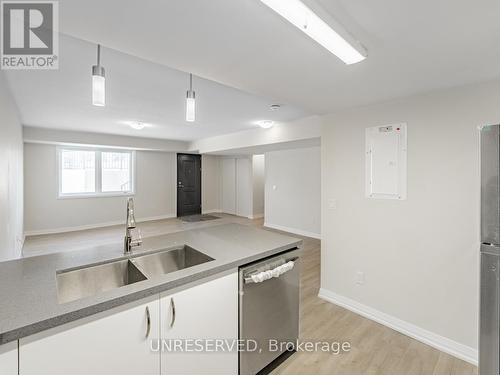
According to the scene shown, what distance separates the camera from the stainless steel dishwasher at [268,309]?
161 cm

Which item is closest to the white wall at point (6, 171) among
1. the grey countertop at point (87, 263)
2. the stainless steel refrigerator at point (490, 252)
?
the grey countertop at point (87, 263)

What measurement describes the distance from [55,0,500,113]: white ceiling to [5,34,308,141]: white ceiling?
1.03 ft

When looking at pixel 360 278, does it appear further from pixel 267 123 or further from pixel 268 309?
pixel 267 123

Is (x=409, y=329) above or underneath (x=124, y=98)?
underneath

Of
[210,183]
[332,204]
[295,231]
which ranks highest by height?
[210,183]

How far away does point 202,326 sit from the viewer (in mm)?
1399

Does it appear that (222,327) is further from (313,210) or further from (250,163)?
(250,163)

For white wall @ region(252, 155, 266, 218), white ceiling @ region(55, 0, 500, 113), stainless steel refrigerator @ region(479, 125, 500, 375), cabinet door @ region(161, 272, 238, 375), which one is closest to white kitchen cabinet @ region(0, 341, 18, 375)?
cabinet door @ region(161, 272, 238, 375)

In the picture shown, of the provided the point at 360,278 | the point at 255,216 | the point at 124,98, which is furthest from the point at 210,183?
the point at 360,278

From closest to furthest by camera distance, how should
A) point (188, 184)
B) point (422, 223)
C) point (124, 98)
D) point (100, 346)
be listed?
point (100, 346), point (422, 223), point (124, 98), point (188, 184)

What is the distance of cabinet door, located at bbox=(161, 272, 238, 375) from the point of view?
1.27m

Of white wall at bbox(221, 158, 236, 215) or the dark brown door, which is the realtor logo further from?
white wall at bbox(221, 158, 236, 215)

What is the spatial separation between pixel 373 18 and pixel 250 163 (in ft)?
22.4

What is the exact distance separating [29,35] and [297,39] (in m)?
1.65
